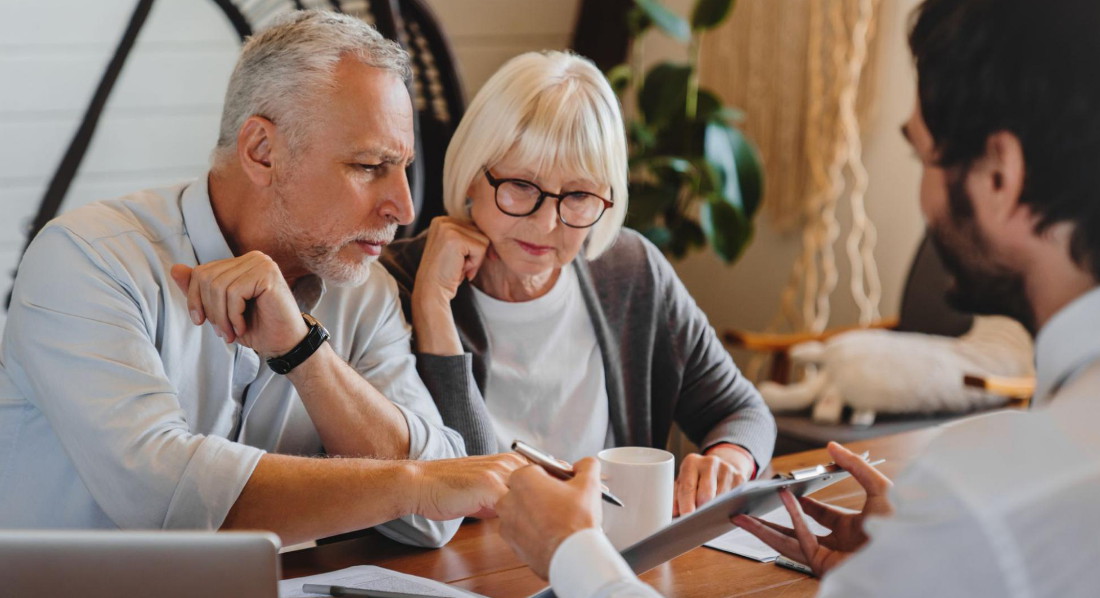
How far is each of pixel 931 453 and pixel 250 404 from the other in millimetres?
989

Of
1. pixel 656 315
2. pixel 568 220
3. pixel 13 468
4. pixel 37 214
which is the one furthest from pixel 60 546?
pixel 37 214

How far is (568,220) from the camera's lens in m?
1.73

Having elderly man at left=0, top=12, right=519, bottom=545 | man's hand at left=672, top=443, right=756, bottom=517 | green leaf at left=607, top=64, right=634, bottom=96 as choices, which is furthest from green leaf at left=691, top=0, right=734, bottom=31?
man's hand at left=672, top=443, right=756, bottom=517

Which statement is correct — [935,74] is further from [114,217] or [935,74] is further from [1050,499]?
[114,217]

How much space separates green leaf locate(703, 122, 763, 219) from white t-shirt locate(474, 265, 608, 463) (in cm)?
172

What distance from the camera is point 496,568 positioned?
4.11ft

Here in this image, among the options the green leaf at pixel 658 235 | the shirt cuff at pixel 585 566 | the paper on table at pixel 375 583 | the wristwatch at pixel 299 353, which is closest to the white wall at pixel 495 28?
the green leaf at pixel 658 235

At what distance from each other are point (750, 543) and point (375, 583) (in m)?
0.48

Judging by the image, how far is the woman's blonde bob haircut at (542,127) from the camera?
1691 millimetres

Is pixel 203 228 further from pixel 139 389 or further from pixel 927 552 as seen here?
pixel 927 552

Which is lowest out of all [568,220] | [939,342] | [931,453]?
[939,342]

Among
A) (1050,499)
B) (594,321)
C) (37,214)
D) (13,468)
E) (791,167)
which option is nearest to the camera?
(1050,499)

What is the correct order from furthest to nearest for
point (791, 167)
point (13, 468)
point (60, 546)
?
1. point (791, 167)
2. point (13, 468)
3. point (60, 546)

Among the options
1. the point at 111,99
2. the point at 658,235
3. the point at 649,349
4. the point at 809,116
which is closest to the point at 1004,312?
the point at 649,349
